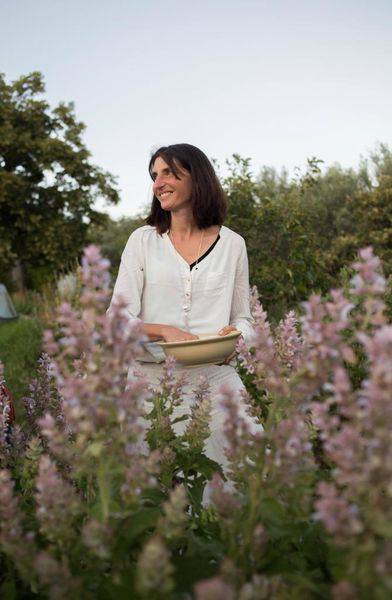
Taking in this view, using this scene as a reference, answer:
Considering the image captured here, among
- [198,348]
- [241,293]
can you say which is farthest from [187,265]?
[198,348]

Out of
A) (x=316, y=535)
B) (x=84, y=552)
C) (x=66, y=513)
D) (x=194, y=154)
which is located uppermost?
(x=194, y=154)

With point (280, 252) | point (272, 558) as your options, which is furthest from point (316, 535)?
point (280, 252)

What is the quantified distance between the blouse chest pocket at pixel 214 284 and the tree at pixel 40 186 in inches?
1074

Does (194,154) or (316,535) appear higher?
(194,154)

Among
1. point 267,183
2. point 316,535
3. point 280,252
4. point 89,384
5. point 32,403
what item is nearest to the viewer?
point 89,384

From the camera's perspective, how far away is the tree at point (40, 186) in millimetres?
30828

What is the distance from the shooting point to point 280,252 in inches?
349

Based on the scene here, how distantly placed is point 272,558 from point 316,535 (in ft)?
0.85

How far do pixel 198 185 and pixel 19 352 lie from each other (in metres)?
7.53

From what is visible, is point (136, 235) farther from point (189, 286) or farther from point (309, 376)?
point (309, 376)

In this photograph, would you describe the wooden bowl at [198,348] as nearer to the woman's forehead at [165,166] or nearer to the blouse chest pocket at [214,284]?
the blouse chest pocket at [214,284]

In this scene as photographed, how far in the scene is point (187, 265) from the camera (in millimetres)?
3684

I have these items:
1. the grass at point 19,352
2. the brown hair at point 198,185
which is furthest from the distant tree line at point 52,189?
the brown hair at point 198,185

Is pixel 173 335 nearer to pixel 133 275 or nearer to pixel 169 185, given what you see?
pixel 133 275
